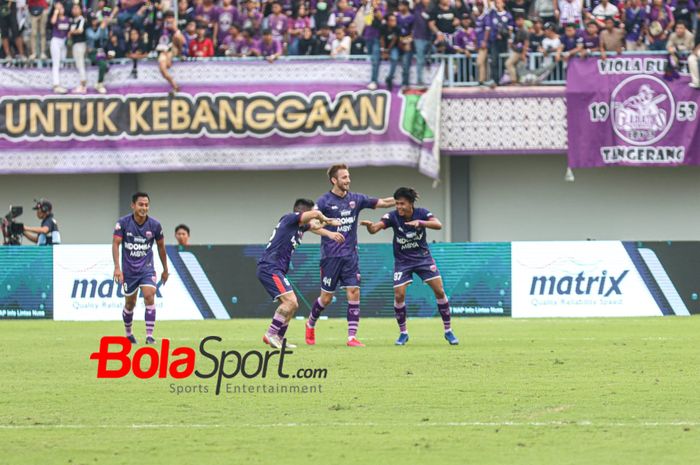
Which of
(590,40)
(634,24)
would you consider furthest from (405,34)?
(634,24)

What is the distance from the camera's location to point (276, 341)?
17.2 m

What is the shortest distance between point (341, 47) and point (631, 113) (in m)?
6.86

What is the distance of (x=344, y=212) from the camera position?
59.7 feet

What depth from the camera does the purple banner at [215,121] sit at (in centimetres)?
3284

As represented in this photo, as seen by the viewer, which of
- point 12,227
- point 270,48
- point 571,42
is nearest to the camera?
point 12,227

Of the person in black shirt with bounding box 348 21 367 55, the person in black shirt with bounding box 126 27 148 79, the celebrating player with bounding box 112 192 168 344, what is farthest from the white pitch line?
the person in black shirt with bounding box 126 27 148 79

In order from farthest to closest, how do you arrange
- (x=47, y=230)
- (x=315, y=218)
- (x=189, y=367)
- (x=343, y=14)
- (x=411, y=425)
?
(x=343, y=14) → (x=47, y=230) → (x=315, y=218) → (x=189, y=367) → (x=411, y=425)

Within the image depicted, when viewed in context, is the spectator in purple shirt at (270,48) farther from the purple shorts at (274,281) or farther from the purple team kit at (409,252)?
the purple shorts at (274,281)

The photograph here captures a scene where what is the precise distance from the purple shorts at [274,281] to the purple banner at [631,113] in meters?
16.6

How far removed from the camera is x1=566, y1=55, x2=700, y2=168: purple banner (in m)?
32.0

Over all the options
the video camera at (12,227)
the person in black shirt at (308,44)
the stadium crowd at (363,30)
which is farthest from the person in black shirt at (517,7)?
the video camera at (12,227)

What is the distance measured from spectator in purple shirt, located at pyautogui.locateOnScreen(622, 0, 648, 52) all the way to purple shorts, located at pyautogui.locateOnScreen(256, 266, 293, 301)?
1713 centimetres

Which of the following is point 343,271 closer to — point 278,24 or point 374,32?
point 374,32

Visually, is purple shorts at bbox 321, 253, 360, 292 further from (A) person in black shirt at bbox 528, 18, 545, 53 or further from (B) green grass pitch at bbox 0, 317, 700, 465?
(A) person in black shirt at bbox 528, 18, 545, 53
